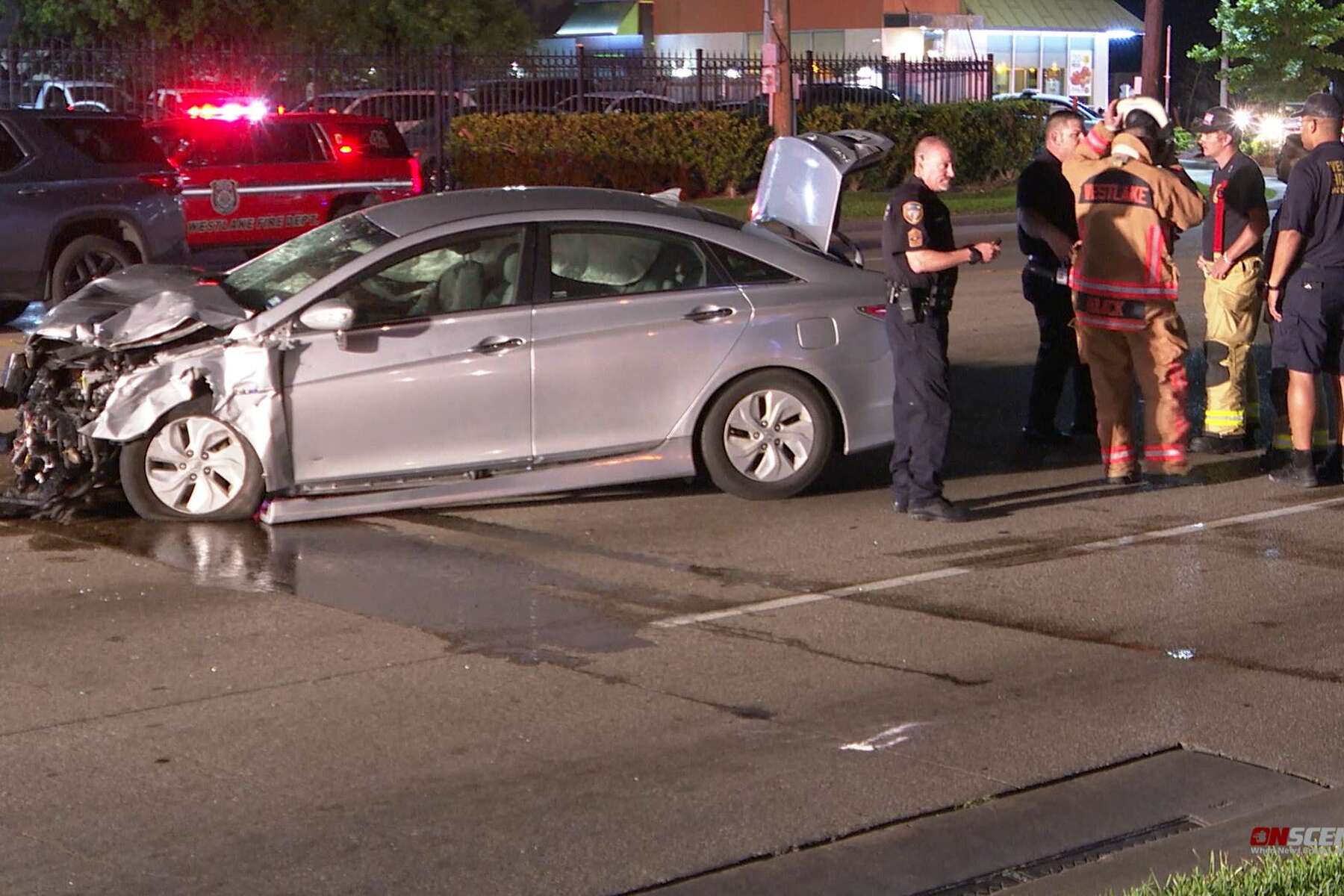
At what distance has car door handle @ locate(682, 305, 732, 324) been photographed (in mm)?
9078

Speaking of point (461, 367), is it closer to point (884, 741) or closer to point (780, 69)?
point (884, 741)

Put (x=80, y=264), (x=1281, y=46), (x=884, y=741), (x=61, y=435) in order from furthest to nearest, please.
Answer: (x=1281, y=46) → (x=80, y=264) → (x=61, y=435) → (x=884, y=741)

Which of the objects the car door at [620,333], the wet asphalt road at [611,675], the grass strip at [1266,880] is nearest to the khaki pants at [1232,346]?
the wet asphalt road at [611,675]

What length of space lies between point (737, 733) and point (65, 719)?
215 cm

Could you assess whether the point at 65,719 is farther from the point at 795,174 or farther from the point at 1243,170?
the point at 1243,170

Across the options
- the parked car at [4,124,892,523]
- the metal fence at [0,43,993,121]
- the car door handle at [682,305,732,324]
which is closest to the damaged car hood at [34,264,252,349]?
the parked car at [4,124,892,523]

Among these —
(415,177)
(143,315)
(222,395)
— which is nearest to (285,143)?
(415,177)

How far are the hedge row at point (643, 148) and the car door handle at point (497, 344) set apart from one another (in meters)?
21.1

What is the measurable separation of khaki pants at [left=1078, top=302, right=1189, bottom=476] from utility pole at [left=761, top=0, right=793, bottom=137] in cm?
1751

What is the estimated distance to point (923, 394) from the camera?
345 inches

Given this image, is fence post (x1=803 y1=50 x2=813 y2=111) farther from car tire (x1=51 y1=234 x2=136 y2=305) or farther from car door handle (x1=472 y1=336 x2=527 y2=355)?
car door handle (x1=472 y1=336 x2=527 y2=355)

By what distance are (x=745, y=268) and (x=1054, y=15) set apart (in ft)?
153

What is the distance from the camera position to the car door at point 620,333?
Result: 8.85 m

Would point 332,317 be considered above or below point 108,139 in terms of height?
below
